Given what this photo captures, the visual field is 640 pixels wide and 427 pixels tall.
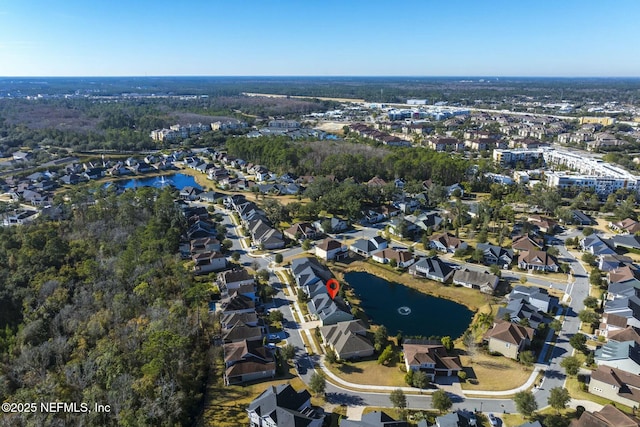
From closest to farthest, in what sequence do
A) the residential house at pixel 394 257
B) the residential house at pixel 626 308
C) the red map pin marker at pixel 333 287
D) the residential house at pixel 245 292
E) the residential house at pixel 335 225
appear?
the residential house at pixel 626 308 < the residential house at pixel 245 292 < the red map pin marker at pixel 333 287 < the residential house at pixel 394 257 < the residential house at pixel 335 225

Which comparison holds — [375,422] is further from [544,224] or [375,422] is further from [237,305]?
[544,224]

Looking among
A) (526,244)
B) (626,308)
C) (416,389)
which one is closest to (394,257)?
(526,244)

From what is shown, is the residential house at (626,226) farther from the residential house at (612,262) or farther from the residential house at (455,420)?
the residential house at (455,420)

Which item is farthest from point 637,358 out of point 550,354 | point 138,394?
point 138,394

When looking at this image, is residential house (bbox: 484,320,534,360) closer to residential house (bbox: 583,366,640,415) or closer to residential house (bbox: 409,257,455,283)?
residential house (bbox: 583,366,640,415)

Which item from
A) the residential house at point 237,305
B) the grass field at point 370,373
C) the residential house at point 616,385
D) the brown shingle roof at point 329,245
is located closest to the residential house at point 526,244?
the brown shingle roof at point 329,245

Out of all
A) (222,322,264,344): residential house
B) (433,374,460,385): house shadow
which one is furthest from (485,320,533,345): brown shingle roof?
(222,322,264,344): residential house

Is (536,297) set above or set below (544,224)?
below
